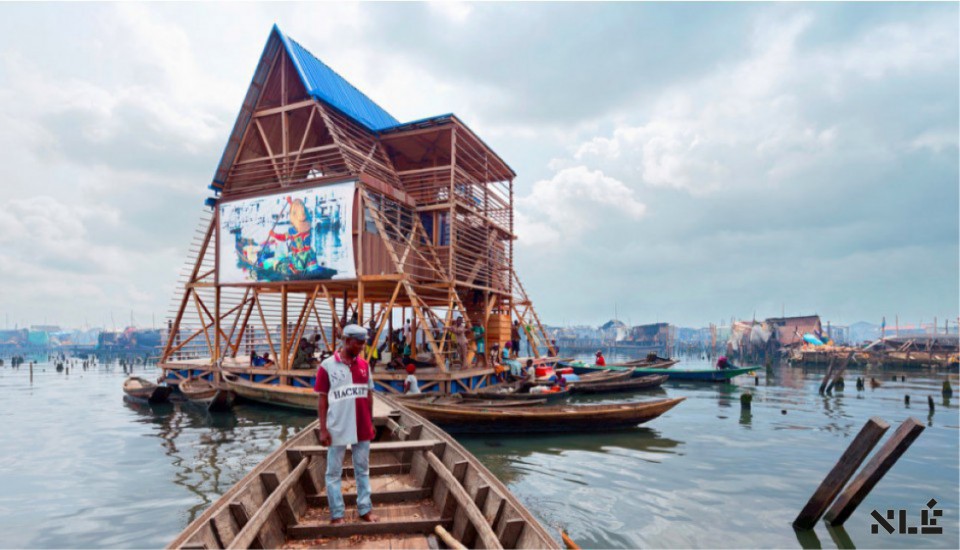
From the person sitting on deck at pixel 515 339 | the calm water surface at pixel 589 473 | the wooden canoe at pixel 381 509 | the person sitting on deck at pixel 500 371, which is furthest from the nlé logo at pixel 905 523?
the person sitting on deck at pixel 515 339

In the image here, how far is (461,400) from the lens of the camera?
15.5 m

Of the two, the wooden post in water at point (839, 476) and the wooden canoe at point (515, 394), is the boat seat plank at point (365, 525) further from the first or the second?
the wooden canoe at point (515, 394)

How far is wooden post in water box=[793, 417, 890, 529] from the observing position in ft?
23.8

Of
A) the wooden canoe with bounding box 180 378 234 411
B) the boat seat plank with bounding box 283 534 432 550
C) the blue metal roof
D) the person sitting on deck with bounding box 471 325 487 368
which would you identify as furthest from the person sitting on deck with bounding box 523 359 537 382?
the boat seat plank with bounding box 283 534 432 550

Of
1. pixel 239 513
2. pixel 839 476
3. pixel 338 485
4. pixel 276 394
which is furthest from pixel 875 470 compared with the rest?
pixel 276 394

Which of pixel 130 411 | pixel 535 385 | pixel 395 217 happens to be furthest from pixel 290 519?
pixel 130 411

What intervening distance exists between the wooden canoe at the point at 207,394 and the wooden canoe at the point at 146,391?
742 millimetres

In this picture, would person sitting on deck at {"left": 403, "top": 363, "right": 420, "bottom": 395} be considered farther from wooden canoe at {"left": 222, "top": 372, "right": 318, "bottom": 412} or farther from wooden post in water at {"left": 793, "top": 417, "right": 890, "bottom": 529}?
wooden post in water at {"left": 793, "top": 417, "right": 890, "bottom": 529}

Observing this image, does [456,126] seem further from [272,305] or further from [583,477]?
[583,477]

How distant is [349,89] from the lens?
24.5 m

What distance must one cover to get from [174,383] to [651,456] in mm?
21833

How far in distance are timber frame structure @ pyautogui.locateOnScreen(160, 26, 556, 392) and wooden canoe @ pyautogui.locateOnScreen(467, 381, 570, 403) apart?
1.34 metres

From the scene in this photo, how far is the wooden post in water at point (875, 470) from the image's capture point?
7.22 metres

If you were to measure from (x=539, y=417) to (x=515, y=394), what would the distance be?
2972 mm
